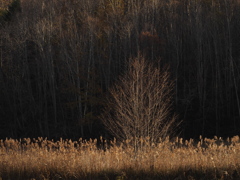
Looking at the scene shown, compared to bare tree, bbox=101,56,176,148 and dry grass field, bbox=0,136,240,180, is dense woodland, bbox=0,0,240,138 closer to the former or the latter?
bare tree, bbox=101,56,176,148

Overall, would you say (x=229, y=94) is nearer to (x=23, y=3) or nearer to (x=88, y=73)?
(x=88, y=73)

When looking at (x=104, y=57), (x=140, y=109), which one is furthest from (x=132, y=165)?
(x=104, y=57)

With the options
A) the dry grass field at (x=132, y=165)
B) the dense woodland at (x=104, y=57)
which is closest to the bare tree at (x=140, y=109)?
the dry grass field at (x=132, y=165)

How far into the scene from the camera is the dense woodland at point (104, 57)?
1126 inches

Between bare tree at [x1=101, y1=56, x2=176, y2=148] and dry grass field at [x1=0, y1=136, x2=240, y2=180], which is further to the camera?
bare tree at [x1=101, y1=56, x2=176, y2=148]

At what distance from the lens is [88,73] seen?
28219 millimetres

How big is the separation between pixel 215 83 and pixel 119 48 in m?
Answer: 10.3

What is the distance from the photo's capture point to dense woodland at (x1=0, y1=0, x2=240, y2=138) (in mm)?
28594

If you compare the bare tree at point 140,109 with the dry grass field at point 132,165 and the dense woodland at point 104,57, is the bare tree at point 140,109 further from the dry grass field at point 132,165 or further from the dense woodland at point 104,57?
the dense woodland at point 104,57

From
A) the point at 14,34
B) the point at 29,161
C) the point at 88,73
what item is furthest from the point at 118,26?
the point at 29,161

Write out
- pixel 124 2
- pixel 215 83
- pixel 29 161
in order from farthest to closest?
pixel 124 2, pixel 215 83, pixel 29 161

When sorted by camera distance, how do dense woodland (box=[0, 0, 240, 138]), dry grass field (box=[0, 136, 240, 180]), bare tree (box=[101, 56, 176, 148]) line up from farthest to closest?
dense woodland (box=[0, 0, 240, 138]), bare tree (box=[101, 56, 176, 148]), dry grass field (box=[0, 136, 240, 180])

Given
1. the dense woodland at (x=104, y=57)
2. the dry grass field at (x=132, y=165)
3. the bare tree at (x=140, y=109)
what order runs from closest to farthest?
the dry grass field at (x=132, y=165), the bare tree at (x=140, y=109), the dense woodland at (x=104, y=57)

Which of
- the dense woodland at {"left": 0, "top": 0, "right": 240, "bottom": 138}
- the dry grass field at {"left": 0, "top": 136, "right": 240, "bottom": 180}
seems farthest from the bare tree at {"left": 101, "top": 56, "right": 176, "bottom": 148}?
the dense woodland at {"left": 0, "top": 0, "right": 240, "bottom": 138}
